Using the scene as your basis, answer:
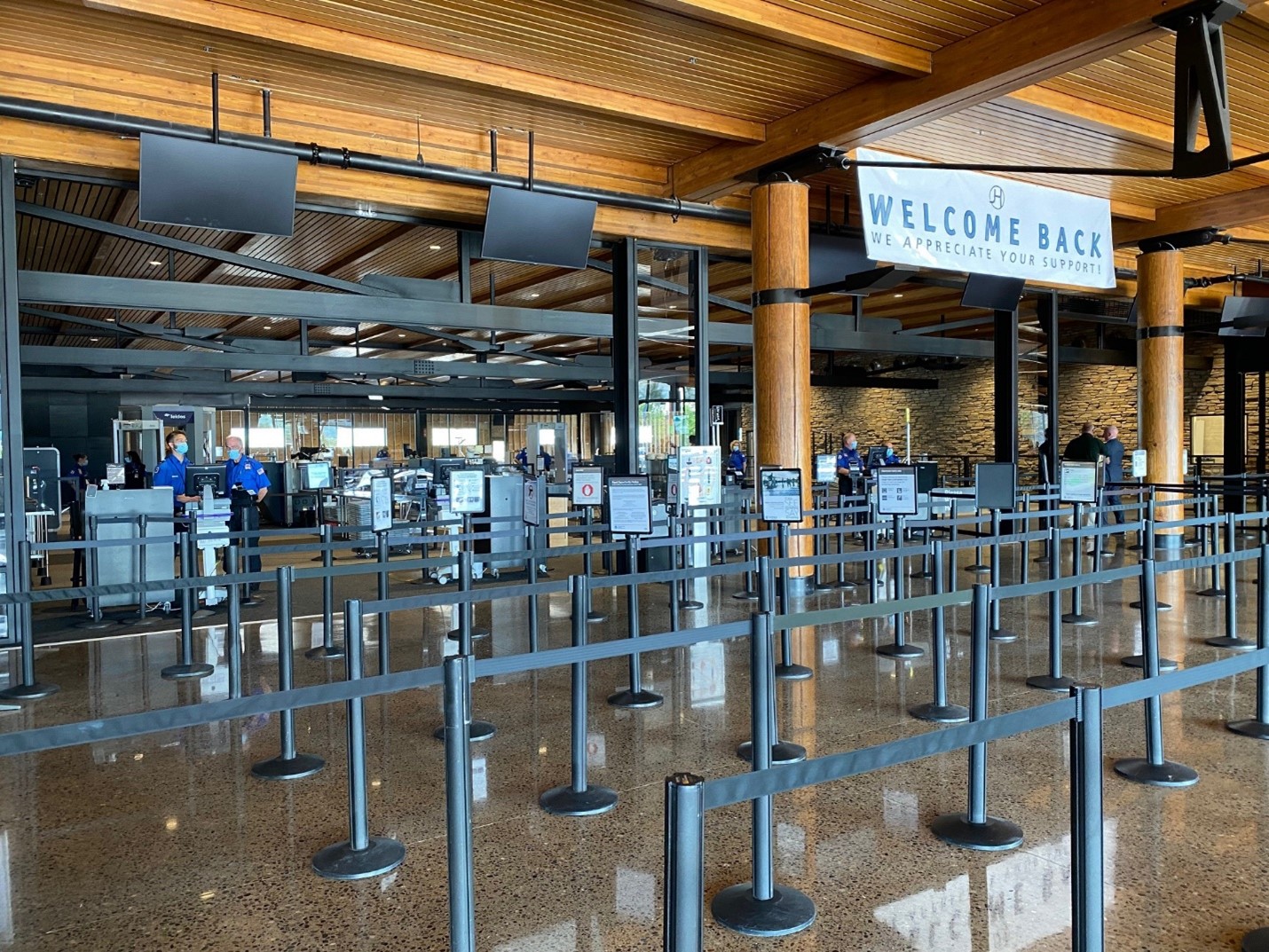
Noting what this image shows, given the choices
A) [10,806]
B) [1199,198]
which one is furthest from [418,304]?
[1199,198]

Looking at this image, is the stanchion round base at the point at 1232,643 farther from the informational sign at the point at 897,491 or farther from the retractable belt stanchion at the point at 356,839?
the retractable belt stanchion at the point at 356,839

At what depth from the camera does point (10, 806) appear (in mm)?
3854

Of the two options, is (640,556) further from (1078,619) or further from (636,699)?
(636,699)

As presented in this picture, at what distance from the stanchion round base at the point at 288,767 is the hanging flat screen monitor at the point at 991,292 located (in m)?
9.22

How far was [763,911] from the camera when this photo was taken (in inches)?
111

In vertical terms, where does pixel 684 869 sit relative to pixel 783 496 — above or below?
below

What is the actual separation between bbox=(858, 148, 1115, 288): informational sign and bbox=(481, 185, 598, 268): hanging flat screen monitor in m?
2.70

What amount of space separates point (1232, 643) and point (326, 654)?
6517mm

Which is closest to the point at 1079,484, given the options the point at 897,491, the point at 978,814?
the point at 897,491

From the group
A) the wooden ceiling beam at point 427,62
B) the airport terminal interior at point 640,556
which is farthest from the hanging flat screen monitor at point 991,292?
the wooden ceiling beam at point 427,62

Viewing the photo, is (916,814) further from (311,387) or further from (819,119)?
(311,387)

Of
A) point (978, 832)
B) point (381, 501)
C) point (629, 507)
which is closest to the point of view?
point (978, 832)

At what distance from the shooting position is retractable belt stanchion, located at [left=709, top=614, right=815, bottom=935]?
109 inches

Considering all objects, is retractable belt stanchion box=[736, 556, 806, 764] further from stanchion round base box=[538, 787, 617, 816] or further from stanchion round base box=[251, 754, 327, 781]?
stanchion round base box=[251, 754, 327, 781]
